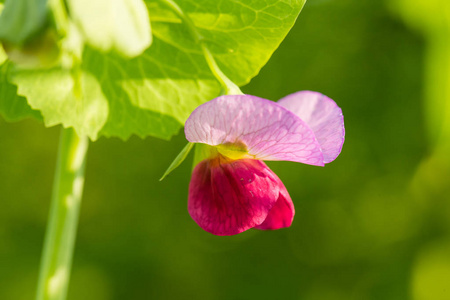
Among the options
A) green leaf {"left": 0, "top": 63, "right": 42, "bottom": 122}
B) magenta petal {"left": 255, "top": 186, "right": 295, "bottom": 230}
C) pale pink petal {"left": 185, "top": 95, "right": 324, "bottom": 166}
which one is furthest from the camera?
green leaf {"left": 0, "top": 63, "right": 42, "bottom": 122}

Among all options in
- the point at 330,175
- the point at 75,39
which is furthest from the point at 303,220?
the point at 75,39

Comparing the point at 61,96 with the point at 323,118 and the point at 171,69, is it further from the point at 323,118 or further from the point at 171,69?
the point at 323,118

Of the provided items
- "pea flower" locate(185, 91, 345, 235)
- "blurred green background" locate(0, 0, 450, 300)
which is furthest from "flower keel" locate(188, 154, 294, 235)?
"blurred green background" locate(0, 0, 450, 300)

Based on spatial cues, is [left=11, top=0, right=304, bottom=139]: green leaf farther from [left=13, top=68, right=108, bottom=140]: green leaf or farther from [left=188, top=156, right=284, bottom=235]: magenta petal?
[left=188, top=156, right=284, bottom=235]: magenta petal

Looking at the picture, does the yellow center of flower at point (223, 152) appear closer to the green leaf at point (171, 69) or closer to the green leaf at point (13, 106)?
the green leaf at point (171, 69)

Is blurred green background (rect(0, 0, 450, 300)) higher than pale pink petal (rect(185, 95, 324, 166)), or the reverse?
pale pink petal (rect(185, 95, 324, 166))

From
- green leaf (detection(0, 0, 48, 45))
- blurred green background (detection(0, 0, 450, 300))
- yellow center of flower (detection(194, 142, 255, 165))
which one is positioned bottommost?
blurred green background (detection(0, 0, 450, 300))

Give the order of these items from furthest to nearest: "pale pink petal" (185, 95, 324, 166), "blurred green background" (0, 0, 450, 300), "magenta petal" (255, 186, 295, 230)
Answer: "blurred green background" (0, 0, 450, 300)
"magenta petal" (255, 186, 295, 230)
"pale pink petal" (185, 95, 324, 166)
